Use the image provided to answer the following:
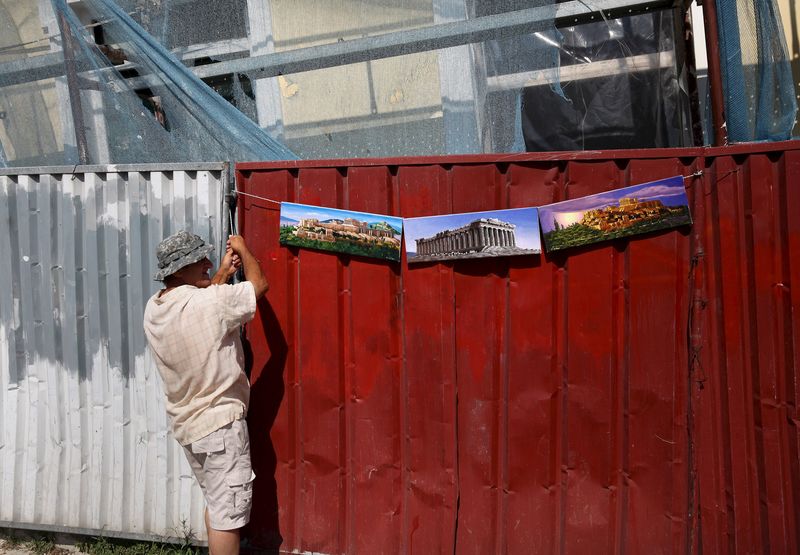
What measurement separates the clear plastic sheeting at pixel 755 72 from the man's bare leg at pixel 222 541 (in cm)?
334

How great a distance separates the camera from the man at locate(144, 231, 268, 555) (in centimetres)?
289

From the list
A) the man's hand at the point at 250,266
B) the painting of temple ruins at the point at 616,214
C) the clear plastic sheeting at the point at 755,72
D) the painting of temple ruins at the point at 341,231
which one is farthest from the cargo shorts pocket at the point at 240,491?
the clear plastic sheeting at the point at 755,72

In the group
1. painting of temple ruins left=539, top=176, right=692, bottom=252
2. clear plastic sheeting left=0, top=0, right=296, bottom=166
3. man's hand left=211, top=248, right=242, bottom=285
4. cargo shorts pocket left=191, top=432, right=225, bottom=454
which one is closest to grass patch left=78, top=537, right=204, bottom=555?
cargo shorts pocket left=191, top=432, right=225, bottom=454

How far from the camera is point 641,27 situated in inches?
146

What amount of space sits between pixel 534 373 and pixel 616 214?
0.92 metres

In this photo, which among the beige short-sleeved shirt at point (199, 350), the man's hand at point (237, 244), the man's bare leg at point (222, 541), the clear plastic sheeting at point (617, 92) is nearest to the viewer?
the beige short-sleeved shirt at point (199, 350)

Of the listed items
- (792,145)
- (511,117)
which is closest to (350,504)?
(511,117)

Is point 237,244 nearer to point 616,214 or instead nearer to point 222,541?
point 222,541

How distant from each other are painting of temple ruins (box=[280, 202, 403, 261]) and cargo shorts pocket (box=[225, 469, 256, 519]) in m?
1.25

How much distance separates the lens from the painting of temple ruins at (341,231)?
3.15 metres

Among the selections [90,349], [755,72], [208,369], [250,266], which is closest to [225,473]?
[208,369]

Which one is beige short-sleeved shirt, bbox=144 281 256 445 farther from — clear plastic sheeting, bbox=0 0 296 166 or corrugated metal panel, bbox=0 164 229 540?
clear plastic sheeting, bbox=0 0 296 166

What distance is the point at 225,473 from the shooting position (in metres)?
2.96

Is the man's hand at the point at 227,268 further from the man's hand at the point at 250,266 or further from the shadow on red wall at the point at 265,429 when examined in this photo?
the shadow on red wall at the point at 265,429
